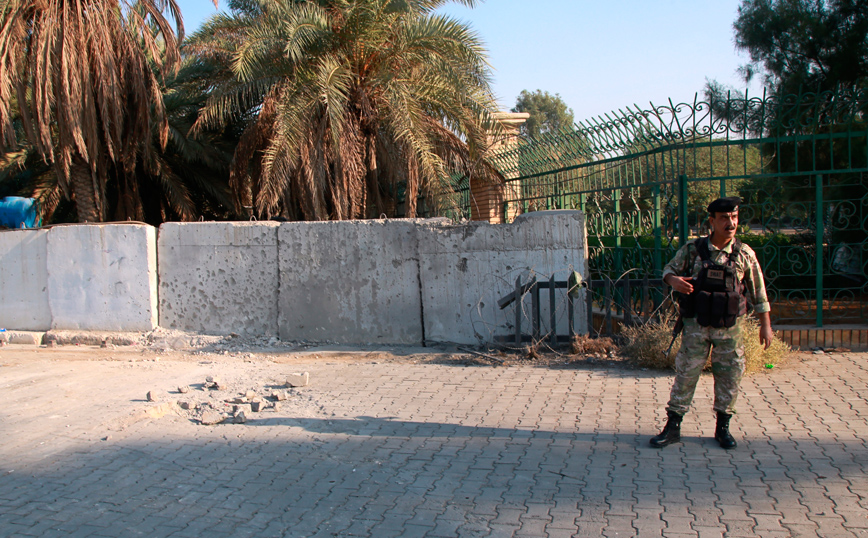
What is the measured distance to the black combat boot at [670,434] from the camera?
13.2 ft

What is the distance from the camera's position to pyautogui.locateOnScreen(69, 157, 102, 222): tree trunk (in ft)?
40.0

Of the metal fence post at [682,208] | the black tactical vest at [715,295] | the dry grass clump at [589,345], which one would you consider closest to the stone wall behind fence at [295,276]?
the dry grass clump at [589,345]

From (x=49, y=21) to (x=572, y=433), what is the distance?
1047 cm

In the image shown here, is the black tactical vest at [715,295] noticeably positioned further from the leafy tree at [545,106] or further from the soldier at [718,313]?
the leafy tree at [545,106]

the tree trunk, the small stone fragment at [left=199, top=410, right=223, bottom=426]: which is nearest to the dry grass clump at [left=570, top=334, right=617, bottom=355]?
the small stone fragment at [left=199, top=410, right=223, bottom=426]

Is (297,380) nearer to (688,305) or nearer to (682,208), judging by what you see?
(688,305)

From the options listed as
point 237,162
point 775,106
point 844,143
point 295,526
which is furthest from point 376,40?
point 295,526

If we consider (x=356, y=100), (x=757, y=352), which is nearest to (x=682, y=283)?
(x=757, y=352)

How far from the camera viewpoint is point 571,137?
8.05 m

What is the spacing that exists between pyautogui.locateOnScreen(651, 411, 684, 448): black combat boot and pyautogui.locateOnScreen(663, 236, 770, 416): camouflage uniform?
4cm

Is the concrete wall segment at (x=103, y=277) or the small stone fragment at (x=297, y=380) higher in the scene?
the concrete wall segment at (x=103, y=277)

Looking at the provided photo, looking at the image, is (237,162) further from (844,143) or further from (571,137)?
(844,143)

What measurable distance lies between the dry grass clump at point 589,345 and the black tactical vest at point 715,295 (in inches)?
93.7

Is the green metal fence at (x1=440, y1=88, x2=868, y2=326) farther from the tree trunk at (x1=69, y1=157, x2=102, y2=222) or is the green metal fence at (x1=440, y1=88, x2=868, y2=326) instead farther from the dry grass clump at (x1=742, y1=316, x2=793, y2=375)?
the tree trunk at (x1=69, y1=157, x2=102, y2=222)
